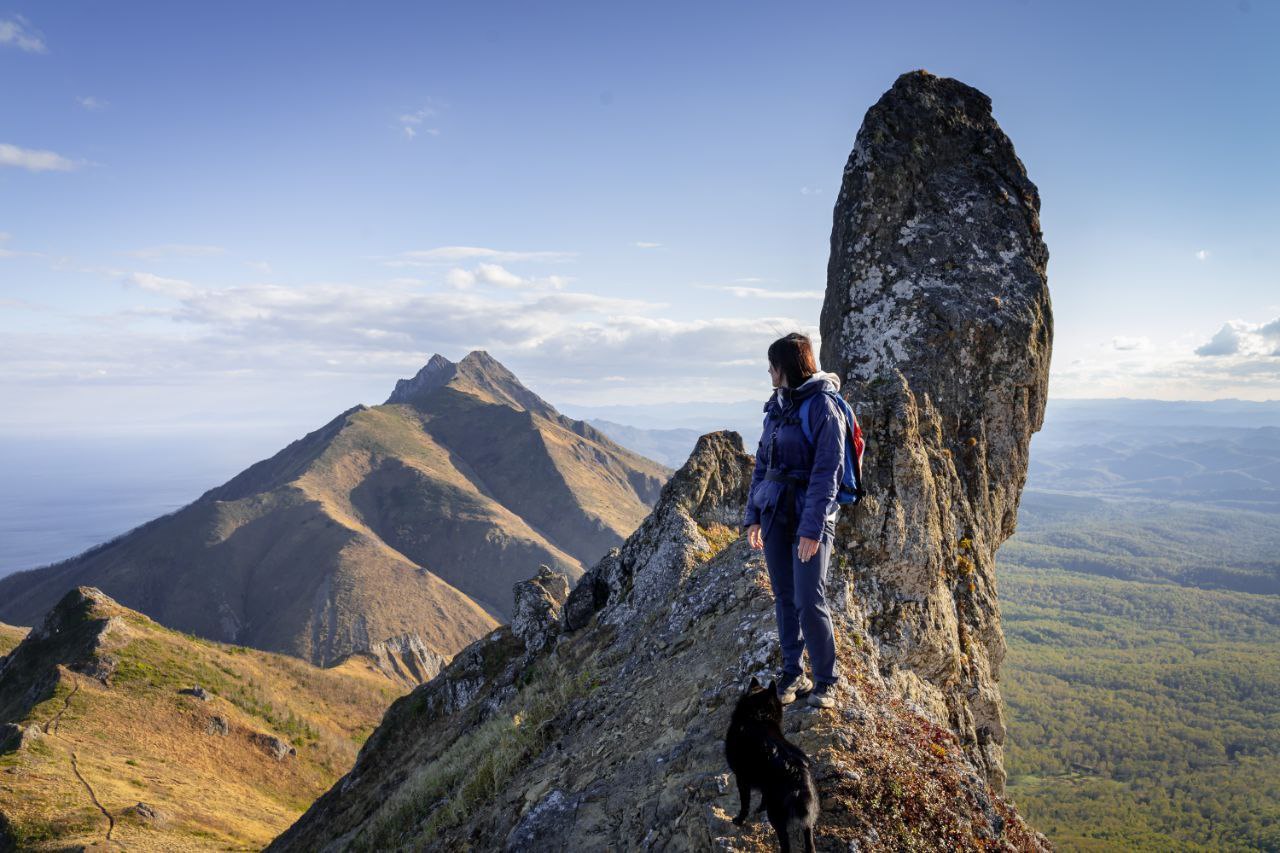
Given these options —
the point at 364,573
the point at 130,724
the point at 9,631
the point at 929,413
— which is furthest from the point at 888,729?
the point at 364,573

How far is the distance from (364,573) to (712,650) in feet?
405

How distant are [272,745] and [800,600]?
51057 millimetres

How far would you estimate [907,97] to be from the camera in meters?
17.2

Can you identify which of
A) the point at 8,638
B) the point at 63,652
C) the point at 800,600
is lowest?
the point at 8,638

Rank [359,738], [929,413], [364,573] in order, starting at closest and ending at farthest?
[929,413], [359,738], [364,573]

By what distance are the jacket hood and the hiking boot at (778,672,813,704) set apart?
9.41ft

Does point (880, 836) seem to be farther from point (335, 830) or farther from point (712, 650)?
point (335, 830)

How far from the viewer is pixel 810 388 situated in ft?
21.2

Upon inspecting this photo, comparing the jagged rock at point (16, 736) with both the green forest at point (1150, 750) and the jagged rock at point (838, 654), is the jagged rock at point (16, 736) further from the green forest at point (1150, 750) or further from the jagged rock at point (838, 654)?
the green forest at point (1150, 750)

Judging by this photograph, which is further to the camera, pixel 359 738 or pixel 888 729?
pixel 359 738

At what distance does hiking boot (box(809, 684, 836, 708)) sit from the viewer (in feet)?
20.7

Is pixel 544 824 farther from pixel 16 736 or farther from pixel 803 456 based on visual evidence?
pixel 16 736

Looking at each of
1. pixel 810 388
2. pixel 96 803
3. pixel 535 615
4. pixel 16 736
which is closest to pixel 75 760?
pixel 16 736

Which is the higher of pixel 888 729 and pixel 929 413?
pixel 929 413
